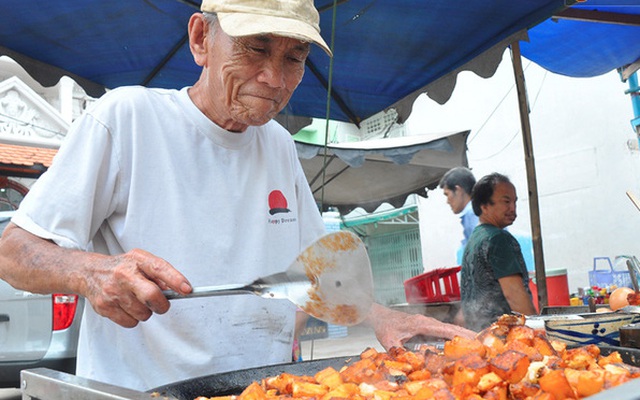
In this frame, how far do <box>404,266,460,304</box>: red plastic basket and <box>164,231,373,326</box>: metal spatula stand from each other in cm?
442

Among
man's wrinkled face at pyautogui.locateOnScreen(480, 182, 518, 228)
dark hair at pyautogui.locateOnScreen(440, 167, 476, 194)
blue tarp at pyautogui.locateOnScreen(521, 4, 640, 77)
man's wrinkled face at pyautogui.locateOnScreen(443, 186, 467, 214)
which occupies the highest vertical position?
blue tarp at pyautogui.locateOnScreen(521, 4, 640, 77)

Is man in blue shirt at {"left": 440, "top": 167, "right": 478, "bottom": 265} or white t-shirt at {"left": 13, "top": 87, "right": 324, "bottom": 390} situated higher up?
man in blue shirt at {"left": 440, "top": 167, "right": 478, "bottom": 265}

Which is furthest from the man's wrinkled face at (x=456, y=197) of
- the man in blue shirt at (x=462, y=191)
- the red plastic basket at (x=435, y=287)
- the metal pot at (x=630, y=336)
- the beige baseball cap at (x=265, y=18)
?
the beige baseball cap at (x=265, y=18)

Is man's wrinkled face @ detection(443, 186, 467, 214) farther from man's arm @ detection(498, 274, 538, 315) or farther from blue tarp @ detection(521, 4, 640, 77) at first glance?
man's arm @ detection(498, 274, 538, 315)

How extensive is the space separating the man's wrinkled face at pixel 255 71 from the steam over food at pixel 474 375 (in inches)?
31.6

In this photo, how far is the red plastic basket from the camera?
574 centimetres

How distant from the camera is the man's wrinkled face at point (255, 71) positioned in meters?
1.59

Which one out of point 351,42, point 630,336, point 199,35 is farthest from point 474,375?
point 351,42

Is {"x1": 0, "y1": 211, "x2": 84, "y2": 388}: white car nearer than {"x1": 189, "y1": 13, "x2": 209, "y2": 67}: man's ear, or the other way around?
{"x1": 189, "y1": 13, "x2": 209, "y2": 67}: man's ear

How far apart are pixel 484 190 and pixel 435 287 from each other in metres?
1.63

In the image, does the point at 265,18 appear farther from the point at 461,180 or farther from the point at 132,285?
the point at 461,180

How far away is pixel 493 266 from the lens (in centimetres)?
420

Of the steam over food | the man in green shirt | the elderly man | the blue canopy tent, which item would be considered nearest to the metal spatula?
the steam over food

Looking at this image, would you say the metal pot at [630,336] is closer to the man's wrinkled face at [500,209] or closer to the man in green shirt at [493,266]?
the man in green shirt at [493,266]
